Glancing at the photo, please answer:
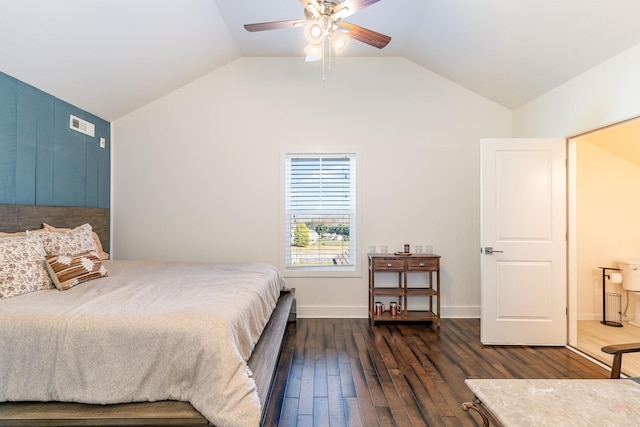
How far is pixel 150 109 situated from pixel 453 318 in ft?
15.5

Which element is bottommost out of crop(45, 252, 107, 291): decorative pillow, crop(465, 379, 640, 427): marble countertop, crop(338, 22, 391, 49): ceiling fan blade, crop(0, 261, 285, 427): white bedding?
crop(0, 261, 285, 427): white bedding

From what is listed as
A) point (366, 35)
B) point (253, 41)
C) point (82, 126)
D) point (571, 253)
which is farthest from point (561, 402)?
point (82, 126)

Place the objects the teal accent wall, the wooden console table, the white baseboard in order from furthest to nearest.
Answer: the white baseboard → the wooden console table → the teal accent wall

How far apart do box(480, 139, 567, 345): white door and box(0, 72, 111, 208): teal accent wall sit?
14.3ft

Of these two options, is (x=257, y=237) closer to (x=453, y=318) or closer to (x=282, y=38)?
(x=282, y=38)

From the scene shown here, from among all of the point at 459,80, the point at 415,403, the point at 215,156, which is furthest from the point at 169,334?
the point at 459,80

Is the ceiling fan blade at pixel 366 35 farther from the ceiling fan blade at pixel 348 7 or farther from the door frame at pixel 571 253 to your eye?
the door frame at pixel 571 253

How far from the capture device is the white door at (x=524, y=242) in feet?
10.9

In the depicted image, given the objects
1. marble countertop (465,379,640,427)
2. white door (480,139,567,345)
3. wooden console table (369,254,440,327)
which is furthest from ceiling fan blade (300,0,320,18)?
wooden console table (369,254,440,327)

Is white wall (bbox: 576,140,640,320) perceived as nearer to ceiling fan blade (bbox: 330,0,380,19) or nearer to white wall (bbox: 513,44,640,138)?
white wall (bbox: 513,44,640,138)

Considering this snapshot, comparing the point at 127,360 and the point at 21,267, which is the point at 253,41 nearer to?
the point at 21,267

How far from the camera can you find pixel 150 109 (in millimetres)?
4176

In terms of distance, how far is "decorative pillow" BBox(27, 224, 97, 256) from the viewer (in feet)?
8.54

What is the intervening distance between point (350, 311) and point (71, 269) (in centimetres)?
296
